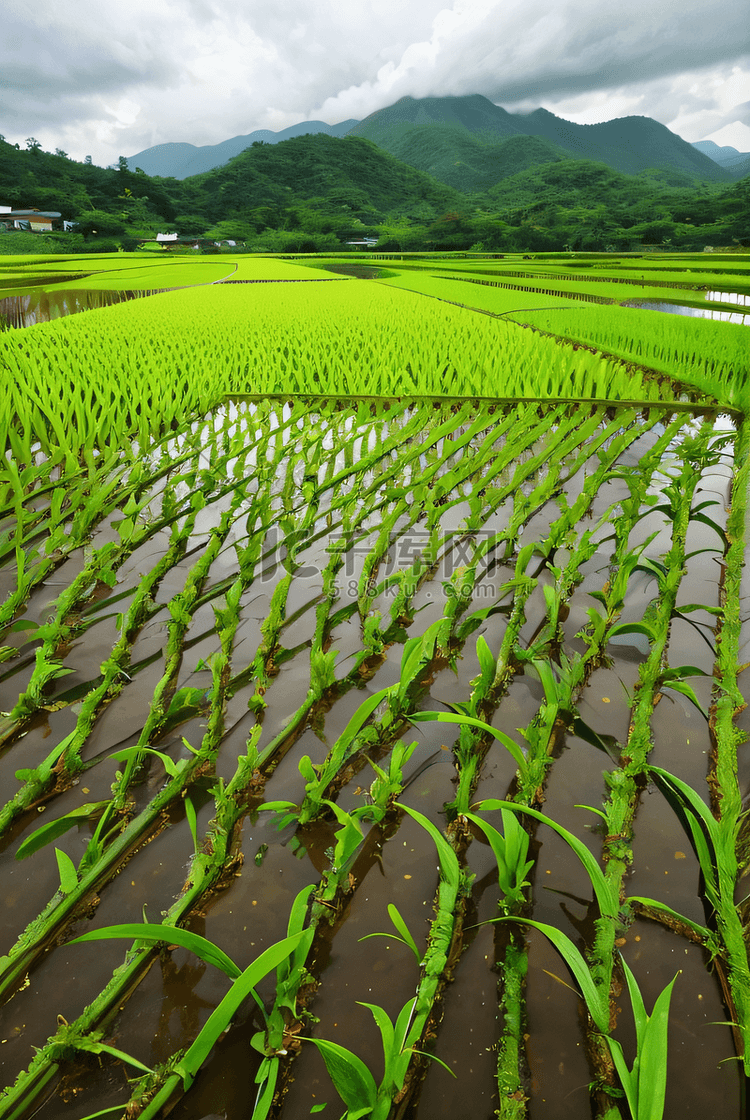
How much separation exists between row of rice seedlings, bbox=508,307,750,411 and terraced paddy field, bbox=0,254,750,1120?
75.0 inches

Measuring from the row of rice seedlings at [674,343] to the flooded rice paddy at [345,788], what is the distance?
9.47 feet

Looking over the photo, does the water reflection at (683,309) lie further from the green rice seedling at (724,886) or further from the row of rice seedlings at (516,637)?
the green rice seedling at (724,886)

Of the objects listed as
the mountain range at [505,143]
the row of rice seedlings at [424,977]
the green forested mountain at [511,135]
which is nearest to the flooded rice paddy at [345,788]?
the row of rice seedlings at [424,977]

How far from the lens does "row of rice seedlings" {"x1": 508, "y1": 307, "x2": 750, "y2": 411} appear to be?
4.86 meters

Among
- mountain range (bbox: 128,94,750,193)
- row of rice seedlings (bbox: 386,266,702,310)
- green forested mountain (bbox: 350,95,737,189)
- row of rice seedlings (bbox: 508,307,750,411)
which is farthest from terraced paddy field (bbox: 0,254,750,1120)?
green forested mountain (bbox: 350,95,737,189)

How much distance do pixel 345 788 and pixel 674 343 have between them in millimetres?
6189

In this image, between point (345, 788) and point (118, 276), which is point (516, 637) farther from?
point (118, 276)

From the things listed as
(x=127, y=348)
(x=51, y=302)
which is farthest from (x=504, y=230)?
(x=127, y=348)

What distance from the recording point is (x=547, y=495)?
9.78ft

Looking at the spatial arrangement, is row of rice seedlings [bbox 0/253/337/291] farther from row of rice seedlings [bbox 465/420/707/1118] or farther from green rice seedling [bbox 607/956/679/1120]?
green rice seedling [bbox 607/956/679/1120]

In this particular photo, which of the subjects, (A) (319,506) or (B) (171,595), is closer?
(B) (171,595)

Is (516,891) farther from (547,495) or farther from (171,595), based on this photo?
(547,495)

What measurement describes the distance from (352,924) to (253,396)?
161 inches

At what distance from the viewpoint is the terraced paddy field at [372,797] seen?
0.90 m
